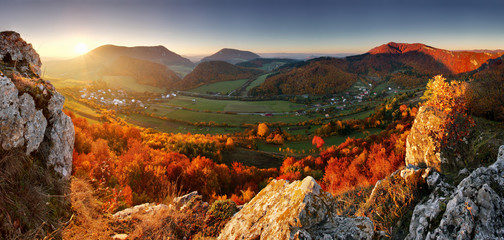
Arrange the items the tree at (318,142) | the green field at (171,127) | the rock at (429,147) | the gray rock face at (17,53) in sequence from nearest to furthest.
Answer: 1. the gray rock face at (17,53)
2. the rock at (429,147)
3. the tree at (318,142)
4. the green field at (171,127)

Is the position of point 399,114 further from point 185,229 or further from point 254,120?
point 185,229

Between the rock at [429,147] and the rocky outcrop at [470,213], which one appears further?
the rock at [429,147]

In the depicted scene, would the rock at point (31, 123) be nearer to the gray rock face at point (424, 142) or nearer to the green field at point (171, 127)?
the gray rock face at point (424, 142)

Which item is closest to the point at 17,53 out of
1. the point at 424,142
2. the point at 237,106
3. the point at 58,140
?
the point at 58,140

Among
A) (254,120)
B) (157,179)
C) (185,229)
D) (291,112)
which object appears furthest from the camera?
(291,112)

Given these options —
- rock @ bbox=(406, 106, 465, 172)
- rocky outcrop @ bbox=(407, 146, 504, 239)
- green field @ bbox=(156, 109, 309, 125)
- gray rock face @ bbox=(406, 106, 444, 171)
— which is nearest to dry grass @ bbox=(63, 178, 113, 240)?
rocky outcrop @ bbox=(407, 146, 504, 239)

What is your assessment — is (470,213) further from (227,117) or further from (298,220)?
(227,117)

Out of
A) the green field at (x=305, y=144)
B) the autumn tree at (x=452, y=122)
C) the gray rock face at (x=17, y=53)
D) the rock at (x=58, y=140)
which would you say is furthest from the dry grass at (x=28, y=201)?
the green field at (x=305, y=144)

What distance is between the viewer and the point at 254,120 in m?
99.2

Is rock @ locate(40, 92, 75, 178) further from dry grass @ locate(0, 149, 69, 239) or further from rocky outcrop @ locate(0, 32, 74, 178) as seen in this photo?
dry grass @ locate(0, 149, 69, 239)

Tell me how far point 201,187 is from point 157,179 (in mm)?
3944

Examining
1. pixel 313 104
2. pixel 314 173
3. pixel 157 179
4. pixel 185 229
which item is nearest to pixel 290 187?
pixel 185 229

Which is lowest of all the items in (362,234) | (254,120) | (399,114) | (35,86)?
(254,120)

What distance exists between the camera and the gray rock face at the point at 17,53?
9.41 m
